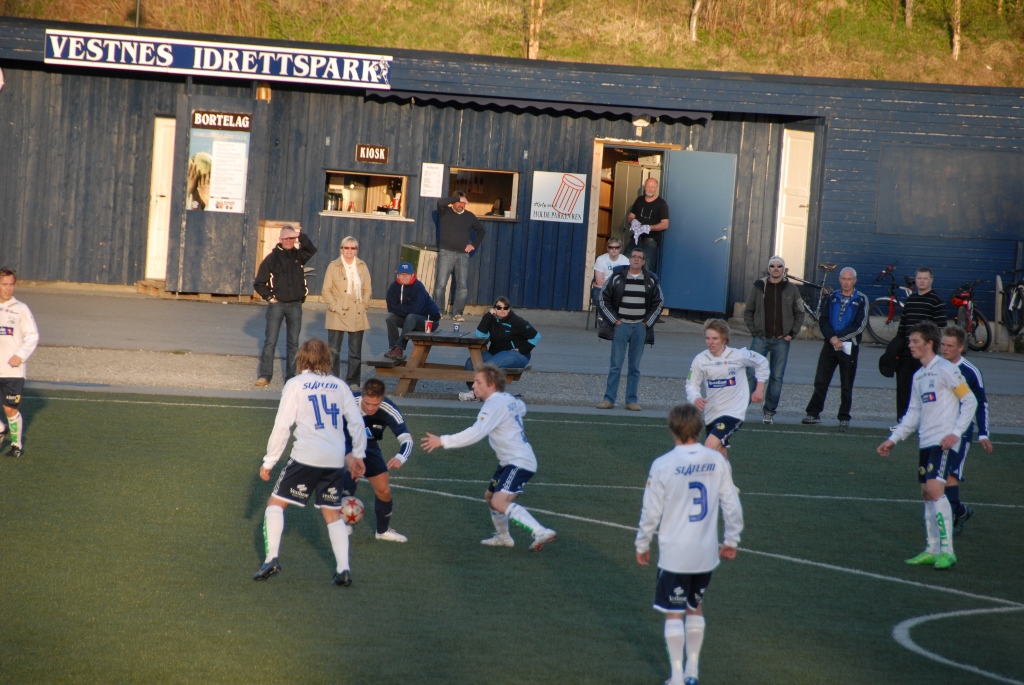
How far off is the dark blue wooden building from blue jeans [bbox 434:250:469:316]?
1.59 meters

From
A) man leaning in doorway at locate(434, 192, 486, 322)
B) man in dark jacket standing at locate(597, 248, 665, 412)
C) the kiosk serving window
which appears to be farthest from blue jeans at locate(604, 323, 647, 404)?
the kiosk serving window

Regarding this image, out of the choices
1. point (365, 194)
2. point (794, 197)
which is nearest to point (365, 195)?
point (365, 194)

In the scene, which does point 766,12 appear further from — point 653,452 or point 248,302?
point 653,452

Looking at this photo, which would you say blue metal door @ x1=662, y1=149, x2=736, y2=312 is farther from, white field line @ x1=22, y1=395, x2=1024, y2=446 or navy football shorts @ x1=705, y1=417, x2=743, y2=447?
navy football shorts @ x1=705, y1=417, x2=743, y2=447

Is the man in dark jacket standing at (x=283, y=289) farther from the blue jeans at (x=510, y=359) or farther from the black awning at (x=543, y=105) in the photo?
the black awning at (x=543, y=105)

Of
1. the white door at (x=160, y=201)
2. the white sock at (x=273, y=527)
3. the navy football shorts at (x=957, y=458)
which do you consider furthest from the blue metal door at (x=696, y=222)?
the white sock at (x=273, y=527)

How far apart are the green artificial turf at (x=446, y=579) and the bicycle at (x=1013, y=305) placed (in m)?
9.51

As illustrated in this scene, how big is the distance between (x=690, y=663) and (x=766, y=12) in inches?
1128

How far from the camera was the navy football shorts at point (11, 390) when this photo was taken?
10.3 metres

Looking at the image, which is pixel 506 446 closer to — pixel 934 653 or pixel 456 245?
pixel 934 653

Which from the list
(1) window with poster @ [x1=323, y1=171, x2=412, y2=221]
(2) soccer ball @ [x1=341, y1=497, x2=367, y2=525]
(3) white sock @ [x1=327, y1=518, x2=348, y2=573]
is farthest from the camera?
(1) window with poster @ [x1=323, y1=171, x2=412, y2=221]

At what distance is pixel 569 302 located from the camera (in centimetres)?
2198

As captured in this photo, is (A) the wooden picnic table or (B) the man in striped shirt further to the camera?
(A) the wooden picnic table

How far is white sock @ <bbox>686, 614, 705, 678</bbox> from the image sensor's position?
5969mm
